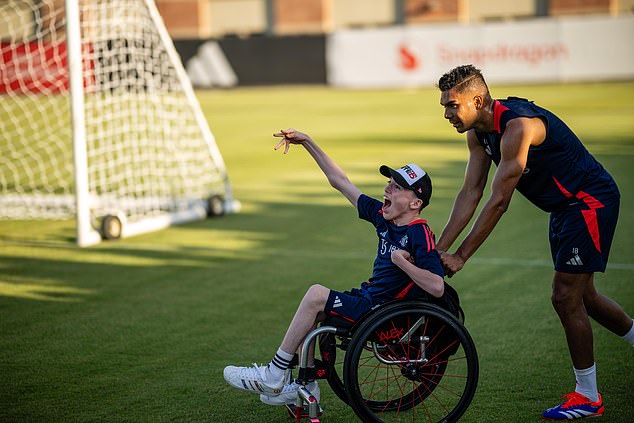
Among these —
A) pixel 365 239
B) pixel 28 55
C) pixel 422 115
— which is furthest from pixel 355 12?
pixel 365 239

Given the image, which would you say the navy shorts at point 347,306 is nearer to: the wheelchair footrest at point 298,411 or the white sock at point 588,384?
the wheelchair footrest at point 298,411

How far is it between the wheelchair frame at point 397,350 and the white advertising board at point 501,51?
26973 mm

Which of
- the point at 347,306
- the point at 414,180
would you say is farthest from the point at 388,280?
the point at 414,180

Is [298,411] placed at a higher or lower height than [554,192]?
lower

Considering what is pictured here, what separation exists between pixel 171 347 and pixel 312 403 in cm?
188

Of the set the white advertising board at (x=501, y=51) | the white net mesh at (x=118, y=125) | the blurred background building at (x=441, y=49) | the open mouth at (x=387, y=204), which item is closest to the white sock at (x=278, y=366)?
the open mouth at (x=387, y=204)

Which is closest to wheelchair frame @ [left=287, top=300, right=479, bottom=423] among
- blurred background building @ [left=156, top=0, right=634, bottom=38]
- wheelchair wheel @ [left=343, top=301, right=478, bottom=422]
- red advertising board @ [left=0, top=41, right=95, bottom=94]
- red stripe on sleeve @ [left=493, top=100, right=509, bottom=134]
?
wheelchair wheel @ [left=343, top=301, right=478, bottom=422]

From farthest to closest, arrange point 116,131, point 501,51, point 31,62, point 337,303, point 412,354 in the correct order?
point 501,51 → point 31,62 → point 116,131 → point 412,354 → point 337,303

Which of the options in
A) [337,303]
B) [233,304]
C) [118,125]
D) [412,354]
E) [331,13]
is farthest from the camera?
[331,13]

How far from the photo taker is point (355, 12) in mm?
42969

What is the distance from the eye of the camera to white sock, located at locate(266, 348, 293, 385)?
453 cm

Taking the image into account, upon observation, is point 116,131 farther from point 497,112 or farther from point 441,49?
point 441,49

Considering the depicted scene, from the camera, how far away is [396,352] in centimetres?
455

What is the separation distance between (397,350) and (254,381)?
30.6 inches
